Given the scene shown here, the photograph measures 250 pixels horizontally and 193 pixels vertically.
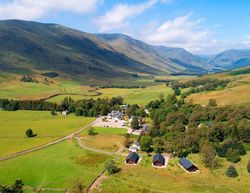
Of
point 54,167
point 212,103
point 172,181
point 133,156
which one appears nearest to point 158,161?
point 133,156

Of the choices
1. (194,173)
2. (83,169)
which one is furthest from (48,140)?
(194,173)

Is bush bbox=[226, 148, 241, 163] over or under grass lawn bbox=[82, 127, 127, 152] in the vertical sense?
under

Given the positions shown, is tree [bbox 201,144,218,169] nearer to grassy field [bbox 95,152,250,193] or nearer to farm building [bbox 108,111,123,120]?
grassy field [bbox 95,152,250,193]

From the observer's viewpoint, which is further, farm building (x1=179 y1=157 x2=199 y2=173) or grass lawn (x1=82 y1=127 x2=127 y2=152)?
grass lawn (x1=82 y1=127 x2=127 y2=152)

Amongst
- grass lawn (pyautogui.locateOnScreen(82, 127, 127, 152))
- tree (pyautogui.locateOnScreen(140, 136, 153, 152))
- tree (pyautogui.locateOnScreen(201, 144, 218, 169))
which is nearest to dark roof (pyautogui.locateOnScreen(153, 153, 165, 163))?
tree (pyautogui.locateOnScreen(140, 136, 153, 152))

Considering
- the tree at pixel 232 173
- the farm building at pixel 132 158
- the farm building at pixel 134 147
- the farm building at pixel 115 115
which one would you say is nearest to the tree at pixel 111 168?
the farm building at pixel 132 158

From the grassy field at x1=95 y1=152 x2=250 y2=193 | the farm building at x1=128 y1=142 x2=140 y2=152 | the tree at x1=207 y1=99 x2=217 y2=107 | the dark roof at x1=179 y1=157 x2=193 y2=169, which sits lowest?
the grassy field at x1=95 y1=152 x2=250 y2=193
